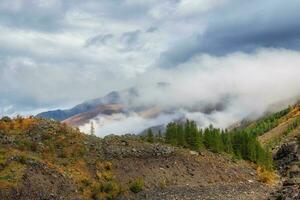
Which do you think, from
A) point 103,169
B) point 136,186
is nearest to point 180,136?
point 103,169

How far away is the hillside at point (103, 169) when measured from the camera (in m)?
80.4

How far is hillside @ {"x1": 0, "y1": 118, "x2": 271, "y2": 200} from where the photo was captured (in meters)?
80.4

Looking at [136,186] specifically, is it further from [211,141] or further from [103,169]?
[211,141]

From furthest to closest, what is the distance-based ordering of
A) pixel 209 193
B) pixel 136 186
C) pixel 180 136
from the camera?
1. pixel 180 136
2. pixel 209 193
3. pixel 136 186

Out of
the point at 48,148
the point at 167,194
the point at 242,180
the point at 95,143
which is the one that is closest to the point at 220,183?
the point at 242,180

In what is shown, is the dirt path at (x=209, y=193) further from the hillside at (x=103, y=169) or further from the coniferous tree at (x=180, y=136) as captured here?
the coniferous tree at (x=180, y=136)

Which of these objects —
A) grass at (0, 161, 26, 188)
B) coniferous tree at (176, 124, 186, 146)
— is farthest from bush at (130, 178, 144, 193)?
coniferous tree at (176, 124, 186, 146)

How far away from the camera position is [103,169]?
91.2 metres

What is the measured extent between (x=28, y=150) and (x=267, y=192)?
1582 inches

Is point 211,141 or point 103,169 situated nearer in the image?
point 103,169

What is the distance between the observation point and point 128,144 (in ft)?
336

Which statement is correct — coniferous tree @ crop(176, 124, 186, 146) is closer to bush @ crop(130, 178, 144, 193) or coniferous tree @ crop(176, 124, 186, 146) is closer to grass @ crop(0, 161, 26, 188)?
bush @ crop(130, 178, 144, 193)

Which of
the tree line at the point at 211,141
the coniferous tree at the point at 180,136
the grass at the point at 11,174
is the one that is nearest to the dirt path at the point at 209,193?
the grass at the point at 11,174

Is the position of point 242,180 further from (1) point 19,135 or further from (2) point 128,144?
(1) point 19,135
